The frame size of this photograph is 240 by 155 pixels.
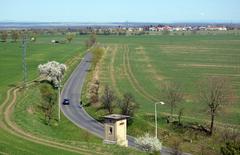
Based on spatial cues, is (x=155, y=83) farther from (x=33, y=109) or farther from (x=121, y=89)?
(x=33, y=109)

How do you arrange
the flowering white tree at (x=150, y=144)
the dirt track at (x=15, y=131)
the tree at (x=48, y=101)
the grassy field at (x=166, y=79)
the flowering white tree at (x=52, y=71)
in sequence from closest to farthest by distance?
1. the dirt track at (x=15, y=131)
2. the flowering white tree at (x=150, y=144)
3. the grassy field at (x=166, y=79)
4. the tree at (x=48, y=101)
5. the flowering white tree at (x=52, y=71)

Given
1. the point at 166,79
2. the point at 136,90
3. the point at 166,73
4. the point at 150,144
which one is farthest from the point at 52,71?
the point at 150,144

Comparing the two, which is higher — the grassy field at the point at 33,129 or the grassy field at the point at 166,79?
the grassy field at the point at 33,129

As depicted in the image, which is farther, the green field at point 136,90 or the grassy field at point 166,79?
the grassy field at point 166,79

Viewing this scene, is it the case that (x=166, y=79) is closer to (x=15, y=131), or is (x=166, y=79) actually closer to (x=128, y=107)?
(x=128, y=107)

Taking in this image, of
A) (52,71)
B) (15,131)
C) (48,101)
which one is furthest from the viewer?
(52,71)

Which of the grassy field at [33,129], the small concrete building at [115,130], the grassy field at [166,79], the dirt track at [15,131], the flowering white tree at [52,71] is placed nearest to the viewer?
the grassy field at [33,129]

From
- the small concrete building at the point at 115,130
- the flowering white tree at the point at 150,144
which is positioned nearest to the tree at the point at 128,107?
the small concrete building at the point at 115,130

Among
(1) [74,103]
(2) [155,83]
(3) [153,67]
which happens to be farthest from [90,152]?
(3) [153,67]

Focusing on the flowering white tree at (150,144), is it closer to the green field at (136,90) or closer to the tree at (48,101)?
the green field at (136,90)
